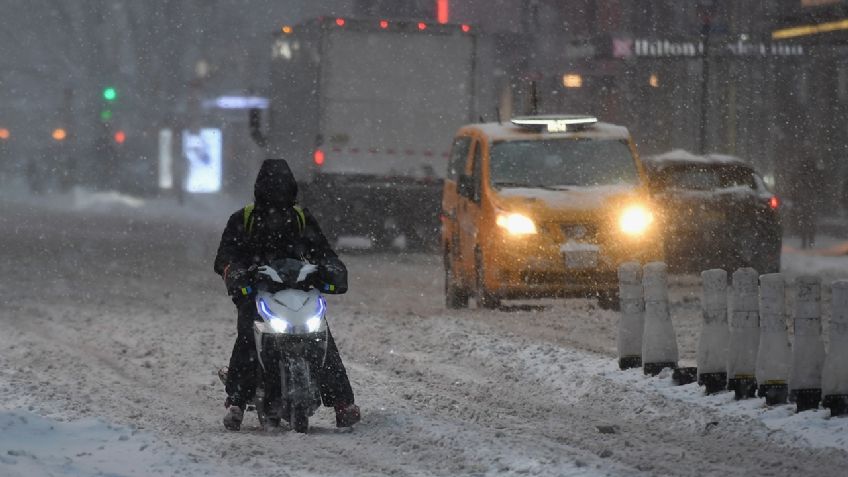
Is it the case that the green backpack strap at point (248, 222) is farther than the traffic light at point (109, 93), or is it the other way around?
the traffic light at point (109, 93)

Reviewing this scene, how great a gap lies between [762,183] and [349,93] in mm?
8579

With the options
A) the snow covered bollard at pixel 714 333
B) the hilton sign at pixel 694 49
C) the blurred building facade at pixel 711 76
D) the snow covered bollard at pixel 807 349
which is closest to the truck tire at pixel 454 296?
the snow covered bollard at pixel 714 333

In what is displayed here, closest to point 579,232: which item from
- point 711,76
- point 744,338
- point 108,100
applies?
point 744,338

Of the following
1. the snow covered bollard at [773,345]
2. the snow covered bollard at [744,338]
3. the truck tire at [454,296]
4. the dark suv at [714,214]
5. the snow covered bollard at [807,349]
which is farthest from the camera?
the dark suv at [714,214]

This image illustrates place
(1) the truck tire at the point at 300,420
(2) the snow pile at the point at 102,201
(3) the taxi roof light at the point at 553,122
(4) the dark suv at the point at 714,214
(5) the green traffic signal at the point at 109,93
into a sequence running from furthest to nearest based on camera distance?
(2) the snow pile at the point at 102,201 < (5) the green traffic signal at the point at 109,93 < (4) the dark suv at the point at 714,214 < (3) the taxi roof light at the point at 553,122 < (1) the truck tire at the point at 300,420

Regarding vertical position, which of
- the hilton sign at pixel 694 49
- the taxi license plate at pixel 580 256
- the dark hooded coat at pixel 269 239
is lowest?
the taxi license plate at pixel 580 256

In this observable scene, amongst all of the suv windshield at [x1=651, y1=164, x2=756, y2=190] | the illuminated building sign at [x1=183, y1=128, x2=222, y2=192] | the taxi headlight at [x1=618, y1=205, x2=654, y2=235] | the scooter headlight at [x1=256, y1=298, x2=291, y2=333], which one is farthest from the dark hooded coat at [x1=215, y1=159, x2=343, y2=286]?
the illuminated building sign at [x1=183, y1=128, x2=222, y2=192]

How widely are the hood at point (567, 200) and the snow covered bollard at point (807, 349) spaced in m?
6.61

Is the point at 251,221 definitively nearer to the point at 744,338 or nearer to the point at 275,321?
the point at 275,321

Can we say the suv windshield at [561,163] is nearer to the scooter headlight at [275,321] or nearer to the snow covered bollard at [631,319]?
the snow covered bollard at [631,319]

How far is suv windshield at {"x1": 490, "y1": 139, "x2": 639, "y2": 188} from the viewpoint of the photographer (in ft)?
53.9

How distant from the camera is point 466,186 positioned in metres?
16.3

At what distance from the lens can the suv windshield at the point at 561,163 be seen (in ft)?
53.9

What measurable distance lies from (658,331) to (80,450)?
435 cm
